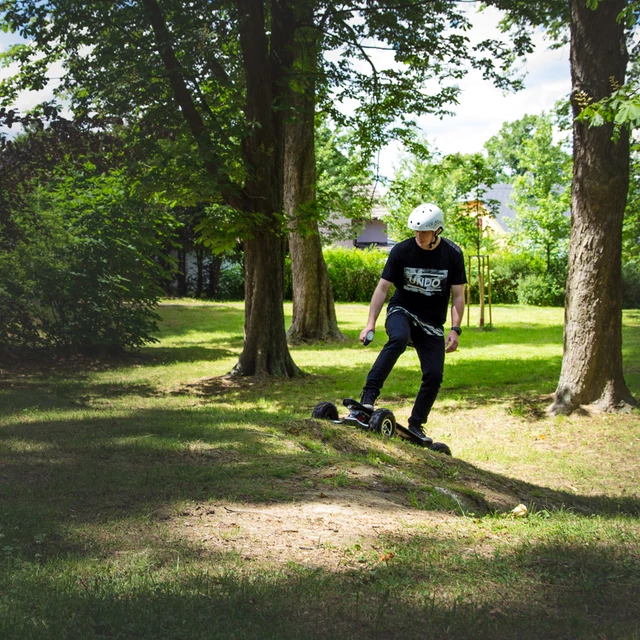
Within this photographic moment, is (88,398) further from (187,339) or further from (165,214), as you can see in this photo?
(187,339)

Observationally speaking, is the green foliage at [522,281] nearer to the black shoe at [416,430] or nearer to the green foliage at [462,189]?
the green foliage at [462,189]

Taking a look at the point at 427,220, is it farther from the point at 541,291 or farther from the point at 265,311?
the point at 541,291

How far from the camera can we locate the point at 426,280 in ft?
25.7

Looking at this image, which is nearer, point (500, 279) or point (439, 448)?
point (439, 448)

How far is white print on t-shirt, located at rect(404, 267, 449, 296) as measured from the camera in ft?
25.7

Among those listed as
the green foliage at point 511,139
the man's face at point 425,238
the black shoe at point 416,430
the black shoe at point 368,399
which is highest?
the green foliage at point 511,139

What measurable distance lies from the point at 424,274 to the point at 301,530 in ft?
12.2

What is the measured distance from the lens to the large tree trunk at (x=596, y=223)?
11109 mm

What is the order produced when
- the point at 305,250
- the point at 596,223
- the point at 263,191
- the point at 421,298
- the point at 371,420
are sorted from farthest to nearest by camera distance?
the point at 305,250 → the point at 263,191 → the point at 596,223 → the point at 421,298 → the point at 371,420

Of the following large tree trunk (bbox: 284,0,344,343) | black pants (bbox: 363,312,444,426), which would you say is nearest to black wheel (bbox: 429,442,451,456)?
black pants (bbox: 363,312,444,426)

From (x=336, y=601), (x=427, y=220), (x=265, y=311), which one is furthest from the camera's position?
(x=265, y=311)

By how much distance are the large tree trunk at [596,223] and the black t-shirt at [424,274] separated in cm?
410

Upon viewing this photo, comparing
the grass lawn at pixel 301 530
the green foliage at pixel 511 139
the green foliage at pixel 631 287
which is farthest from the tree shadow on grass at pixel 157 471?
the green foliage at pixel 511 139

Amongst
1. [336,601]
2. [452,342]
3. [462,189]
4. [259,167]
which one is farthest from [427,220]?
[462,189]
